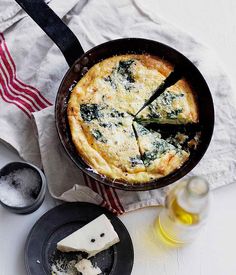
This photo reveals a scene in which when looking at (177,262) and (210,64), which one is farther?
(210,64)

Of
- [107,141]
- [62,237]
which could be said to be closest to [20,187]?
[62,237]

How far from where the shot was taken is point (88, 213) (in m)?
2.28

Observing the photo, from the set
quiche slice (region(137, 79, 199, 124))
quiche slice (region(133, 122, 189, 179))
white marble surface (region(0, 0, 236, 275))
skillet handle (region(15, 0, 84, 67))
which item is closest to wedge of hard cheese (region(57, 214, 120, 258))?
white marble surface (region(0, 0, 236, 275))

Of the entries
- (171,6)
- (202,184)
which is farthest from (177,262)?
(171,6)

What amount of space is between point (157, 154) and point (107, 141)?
19cm

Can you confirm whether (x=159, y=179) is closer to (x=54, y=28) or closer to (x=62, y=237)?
(x=62, y=237)

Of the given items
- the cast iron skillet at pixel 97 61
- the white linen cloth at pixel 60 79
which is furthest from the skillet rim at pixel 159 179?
the white linen cloth at pixel 60 79

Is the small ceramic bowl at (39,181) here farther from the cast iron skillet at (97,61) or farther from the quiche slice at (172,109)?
the quiche slice at (172,109)

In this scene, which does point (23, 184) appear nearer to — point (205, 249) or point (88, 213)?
point (88, 213)

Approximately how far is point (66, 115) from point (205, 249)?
28.8 inches

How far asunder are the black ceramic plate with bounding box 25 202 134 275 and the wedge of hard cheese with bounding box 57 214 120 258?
0.04 meters

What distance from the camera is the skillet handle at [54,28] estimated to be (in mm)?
2273

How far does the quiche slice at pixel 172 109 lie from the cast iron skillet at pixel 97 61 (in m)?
0.05

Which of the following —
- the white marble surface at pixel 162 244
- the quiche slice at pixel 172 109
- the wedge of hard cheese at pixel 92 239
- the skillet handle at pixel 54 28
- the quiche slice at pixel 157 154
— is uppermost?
the skillet handle at pixel 54 28
